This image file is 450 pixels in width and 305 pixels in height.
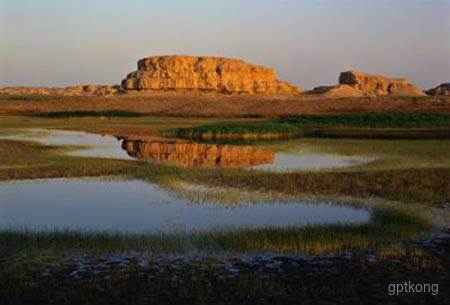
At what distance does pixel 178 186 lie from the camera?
17984mm

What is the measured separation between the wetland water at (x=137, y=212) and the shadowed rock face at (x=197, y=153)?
Answer: 24.5 feet

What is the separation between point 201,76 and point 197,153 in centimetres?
15000

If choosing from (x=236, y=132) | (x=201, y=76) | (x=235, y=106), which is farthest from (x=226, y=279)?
(x=201, y=76)

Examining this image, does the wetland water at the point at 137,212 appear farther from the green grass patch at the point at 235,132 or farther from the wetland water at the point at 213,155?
the green grass patch at the point at 235,132

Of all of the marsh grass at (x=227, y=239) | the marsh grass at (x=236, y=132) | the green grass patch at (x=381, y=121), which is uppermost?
the green grass patch at (x=381, y=121)

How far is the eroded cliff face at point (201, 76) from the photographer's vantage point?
173125mm

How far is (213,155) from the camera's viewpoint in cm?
2761

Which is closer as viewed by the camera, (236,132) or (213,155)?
(213,155)

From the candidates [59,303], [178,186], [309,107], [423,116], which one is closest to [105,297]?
[59,303]

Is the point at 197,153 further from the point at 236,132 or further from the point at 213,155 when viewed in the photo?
the point at 236,132

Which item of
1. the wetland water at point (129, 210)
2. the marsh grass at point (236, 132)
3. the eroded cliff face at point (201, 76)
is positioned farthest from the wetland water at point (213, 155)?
the eroded cliff face at point (201, 76)

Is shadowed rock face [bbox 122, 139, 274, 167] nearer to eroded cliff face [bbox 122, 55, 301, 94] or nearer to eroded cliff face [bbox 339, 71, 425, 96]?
eroded cliff face [bbox 122, 55, 301, 94]

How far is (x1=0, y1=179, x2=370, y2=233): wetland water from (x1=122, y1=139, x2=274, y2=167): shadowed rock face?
7.48 metres

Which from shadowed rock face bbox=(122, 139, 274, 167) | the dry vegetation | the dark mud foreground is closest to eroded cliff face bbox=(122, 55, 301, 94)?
the dry vegetation
